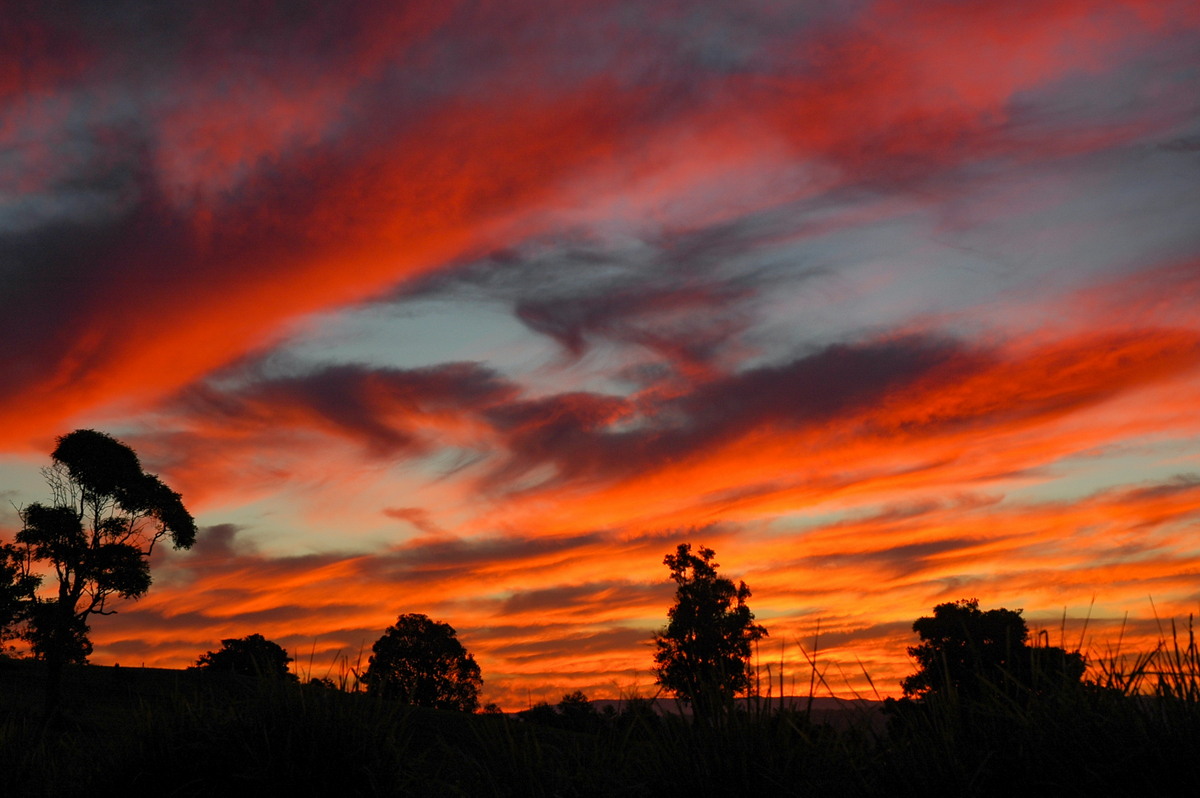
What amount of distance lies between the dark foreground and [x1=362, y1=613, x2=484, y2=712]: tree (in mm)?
47460

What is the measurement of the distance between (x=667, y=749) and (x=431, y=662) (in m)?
54.3

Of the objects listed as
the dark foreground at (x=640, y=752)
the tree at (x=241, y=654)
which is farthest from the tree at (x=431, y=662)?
the dark foreground at (x=640, y=752)

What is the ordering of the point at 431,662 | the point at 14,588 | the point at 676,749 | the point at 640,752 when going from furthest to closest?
the point at 431,662, the point at 14,588, the point at 640,752, the point at 676,749

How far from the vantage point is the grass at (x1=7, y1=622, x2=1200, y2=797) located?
627 cm

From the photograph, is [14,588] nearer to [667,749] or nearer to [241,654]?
[241,654]

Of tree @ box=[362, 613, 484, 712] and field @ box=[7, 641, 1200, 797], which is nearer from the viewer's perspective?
field @ box=[7, 641, 1200, 797]

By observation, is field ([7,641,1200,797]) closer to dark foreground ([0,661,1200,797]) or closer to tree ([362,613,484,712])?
dark foreground ([0,661,1200,797])

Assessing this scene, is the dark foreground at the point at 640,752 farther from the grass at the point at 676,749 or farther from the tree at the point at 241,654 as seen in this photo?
the tree at the point at 241,654

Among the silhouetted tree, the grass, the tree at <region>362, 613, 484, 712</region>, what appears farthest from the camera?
the tree at <region>362, 613, 484, 712</region>

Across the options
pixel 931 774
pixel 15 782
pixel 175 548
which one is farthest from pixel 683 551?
pixel 931 774

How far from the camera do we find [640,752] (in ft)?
26.9

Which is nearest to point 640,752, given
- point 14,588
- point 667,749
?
point 667,749

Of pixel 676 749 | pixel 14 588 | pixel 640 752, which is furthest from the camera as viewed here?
pixel 14 588

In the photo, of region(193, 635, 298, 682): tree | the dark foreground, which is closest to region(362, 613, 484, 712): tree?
region(193, 635, 298, 682): tree
